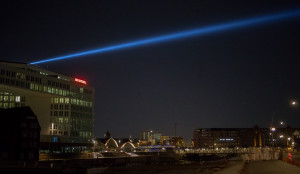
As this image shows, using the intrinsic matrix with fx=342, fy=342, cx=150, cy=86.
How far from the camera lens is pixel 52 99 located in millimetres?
109688

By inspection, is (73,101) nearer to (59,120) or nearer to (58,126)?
(59,120)

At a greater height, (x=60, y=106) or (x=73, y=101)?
(x=73, y=101)

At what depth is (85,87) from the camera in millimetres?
122750

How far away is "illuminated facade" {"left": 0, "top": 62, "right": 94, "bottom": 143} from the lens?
96.2 m

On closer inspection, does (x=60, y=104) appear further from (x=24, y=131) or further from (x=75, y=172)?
(x=75, y=172)

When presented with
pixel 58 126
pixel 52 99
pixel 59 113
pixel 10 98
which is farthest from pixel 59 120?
pixel 10 98

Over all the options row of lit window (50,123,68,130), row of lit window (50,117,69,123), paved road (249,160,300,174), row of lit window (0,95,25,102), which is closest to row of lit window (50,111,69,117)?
row of lit window (50,117,69,123)

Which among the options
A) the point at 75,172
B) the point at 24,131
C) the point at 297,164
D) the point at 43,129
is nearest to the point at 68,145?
the point at 43,129

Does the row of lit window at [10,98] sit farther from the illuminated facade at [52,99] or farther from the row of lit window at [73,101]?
the row of lit window at [73,101]

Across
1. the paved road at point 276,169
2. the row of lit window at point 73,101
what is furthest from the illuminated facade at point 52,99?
the paved road at point 276,169

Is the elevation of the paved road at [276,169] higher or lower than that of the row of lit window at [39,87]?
lower

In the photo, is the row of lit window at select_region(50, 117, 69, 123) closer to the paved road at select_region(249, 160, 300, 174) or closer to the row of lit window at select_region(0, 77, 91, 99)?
the row of lit window at select_region(0, 77, 91, 99)

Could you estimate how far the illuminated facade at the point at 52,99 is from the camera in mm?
96188

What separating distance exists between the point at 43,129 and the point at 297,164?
282ft
